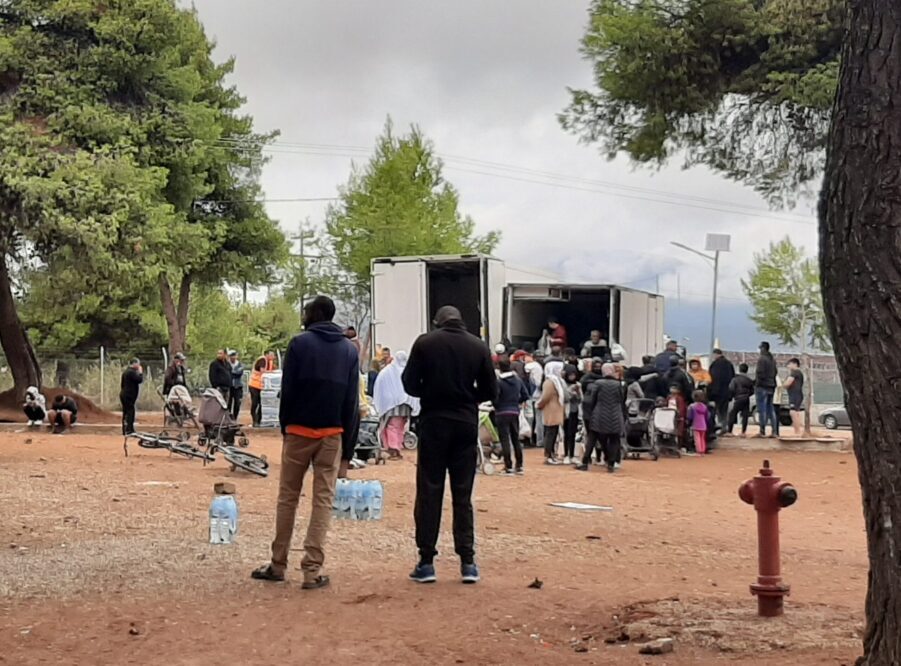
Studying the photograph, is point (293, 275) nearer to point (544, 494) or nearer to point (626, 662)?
point (544, 494)

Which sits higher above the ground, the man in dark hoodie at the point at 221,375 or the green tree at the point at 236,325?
the green tree at the point at 236,325

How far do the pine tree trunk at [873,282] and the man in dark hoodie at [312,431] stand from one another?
400 cm

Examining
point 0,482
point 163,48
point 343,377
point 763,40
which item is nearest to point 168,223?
point 163,48

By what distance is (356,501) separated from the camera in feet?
38.0

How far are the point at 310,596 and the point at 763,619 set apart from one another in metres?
2.86

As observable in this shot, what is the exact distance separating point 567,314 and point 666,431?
623 cm

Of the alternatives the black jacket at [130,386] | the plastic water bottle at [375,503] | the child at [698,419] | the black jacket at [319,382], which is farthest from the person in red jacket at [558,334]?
the black jacket at [319,382]

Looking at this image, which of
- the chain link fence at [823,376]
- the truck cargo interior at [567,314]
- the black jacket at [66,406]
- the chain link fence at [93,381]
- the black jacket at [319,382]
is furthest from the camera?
the chain link fence at [823,376]

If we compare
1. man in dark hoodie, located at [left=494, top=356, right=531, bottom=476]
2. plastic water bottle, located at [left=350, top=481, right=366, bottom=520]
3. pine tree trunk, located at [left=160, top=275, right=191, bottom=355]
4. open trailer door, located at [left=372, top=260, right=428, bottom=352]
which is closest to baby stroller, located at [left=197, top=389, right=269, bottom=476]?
man in dark hoodie, located at [left=494, top=356, right=531, bottom=476]

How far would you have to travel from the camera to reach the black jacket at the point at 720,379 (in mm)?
24625

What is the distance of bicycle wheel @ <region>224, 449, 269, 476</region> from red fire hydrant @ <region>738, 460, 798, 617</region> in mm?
9531

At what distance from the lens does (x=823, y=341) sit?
6384 cm

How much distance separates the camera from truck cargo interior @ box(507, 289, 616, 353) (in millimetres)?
26062

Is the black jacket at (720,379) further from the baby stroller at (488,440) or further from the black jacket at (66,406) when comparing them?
the black jacket at (66,406)
